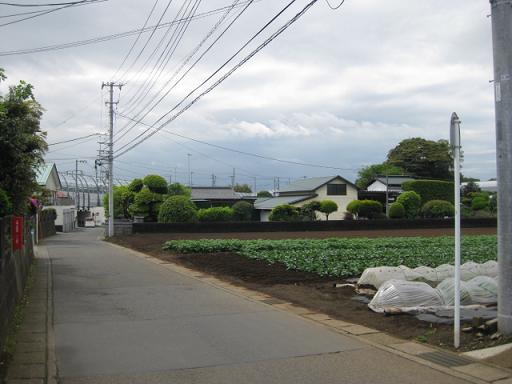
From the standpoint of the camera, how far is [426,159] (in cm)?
8075

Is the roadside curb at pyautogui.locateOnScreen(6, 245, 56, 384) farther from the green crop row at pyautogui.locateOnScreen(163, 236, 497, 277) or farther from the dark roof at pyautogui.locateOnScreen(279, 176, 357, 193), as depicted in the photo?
the dark roof at pyautogui.locateOnScreen(279, 176, 357, 193)

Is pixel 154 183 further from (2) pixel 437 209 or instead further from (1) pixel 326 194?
(2) pixel 437 209

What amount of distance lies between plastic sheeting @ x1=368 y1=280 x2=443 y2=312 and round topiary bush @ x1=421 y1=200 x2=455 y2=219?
44.5 metres


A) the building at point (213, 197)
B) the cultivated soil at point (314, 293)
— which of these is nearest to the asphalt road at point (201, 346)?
the cultivated soil at point (314, 293)

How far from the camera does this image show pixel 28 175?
1490cm

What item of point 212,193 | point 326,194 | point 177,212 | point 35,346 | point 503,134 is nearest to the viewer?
point 35,346

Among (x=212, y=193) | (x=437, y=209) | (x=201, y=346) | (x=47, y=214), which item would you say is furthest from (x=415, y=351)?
(x=212, y=193)

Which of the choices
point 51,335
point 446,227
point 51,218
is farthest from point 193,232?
point 51,335

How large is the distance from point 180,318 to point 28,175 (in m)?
7.65

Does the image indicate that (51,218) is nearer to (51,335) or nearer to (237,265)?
(237,265)

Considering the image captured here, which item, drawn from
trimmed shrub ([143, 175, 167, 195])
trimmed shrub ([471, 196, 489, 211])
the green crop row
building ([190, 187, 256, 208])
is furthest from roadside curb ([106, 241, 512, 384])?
building ([190, 187, 256, 208])

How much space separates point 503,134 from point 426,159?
250ft

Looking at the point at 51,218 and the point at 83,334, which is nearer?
the point at 83,334

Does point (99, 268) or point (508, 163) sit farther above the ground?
point (508, 163)
